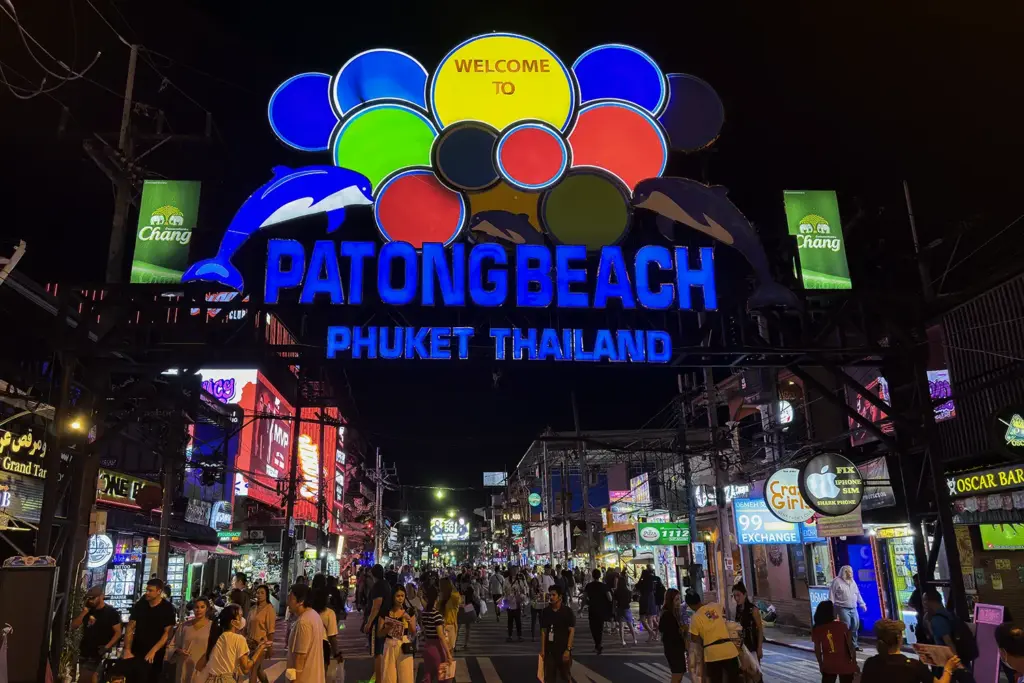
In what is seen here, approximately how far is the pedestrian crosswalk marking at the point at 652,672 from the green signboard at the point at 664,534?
11.5m

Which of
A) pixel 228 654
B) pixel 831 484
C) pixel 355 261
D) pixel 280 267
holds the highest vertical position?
pixel 355 261

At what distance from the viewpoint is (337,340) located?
41.4ft

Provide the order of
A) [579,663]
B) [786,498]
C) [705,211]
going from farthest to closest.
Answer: [786,498]
[579,663]
[705,211]

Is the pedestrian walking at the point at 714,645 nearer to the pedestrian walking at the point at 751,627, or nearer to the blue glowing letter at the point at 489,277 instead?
the pedestrian walking at the point at 751,627

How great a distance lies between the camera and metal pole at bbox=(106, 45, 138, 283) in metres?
14.0

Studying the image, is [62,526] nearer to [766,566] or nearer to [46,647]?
[46,647]

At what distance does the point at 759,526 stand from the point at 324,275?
15.3m

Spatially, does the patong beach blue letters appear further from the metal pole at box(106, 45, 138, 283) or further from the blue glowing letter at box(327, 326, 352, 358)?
the metal pole at box(106, 45, 138, 283)

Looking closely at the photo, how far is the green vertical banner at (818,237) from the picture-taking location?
13844 millimetres

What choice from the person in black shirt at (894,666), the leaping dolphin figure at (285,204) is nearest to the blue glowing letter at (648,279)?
the leaping dolphin figure at (285,204)

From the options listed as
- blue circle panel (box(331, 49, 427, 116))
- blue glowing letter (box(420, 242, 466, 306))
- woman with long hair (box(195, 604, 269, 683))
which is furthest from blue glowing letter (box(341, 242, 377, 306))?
woman with long hair (box(195, 604, 269, 683))

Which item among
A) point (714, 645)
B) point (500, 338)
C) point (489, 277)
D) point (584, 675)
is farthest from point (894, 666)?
point (584, 675)

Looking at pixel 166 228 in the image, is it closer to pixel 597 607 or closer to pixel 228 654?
pixel 228 654

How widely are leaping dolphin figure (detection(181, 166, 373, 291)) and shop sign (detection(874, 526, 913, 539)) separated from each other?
15.1 meters
